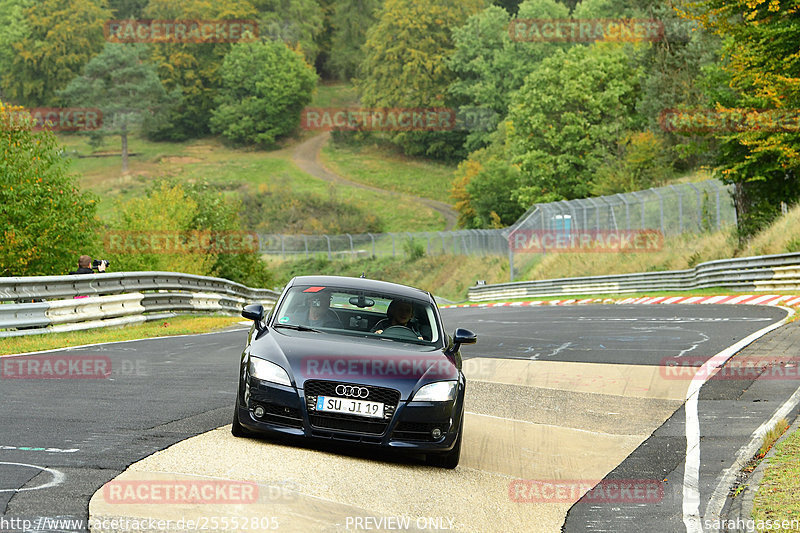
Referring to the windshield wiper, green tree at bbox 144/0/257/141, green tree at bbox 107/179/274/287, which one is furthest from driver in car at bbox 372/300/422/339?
green tree at bbox 144/0/257/141

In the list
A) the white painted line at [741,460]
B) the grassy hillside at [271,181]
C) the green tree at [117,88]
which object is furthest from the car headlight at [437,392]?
the green tree at [117,88]

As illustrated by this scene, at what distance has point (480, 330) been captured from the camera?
76.8 ft

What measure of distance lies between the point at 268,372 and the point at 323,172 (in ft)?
365

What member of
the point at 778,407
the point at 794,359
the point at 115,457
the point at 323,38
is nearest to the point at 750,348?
the point at 794,359

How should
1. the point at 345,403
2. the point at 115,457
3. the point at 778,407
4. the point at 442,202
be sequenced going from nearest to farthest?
the point at 115,457 < the point at 345,403 < the point at 778,407 < the point at 442,202

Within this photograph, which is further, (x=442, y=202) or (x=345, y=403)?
(x=442, y=202)

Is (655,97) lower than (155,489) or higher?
lower

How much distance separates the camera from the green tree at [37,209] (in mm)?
27469

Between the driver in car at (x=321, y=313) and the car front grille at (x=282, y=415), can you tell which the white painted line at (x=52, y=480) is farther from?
the driver in car at (x=321, y=313)

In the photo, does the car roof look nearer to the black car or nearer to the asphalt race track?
the black car

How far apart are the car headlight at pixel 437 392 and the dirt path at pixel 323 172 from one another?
3510 inches

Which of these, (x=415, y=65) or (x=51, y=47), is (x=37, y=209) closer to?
(x=415, y=65)

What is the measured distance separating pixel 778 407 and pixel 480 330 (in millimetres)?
12782

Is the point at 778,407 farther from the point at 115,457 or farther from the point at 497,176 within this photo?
the point at 497,176
